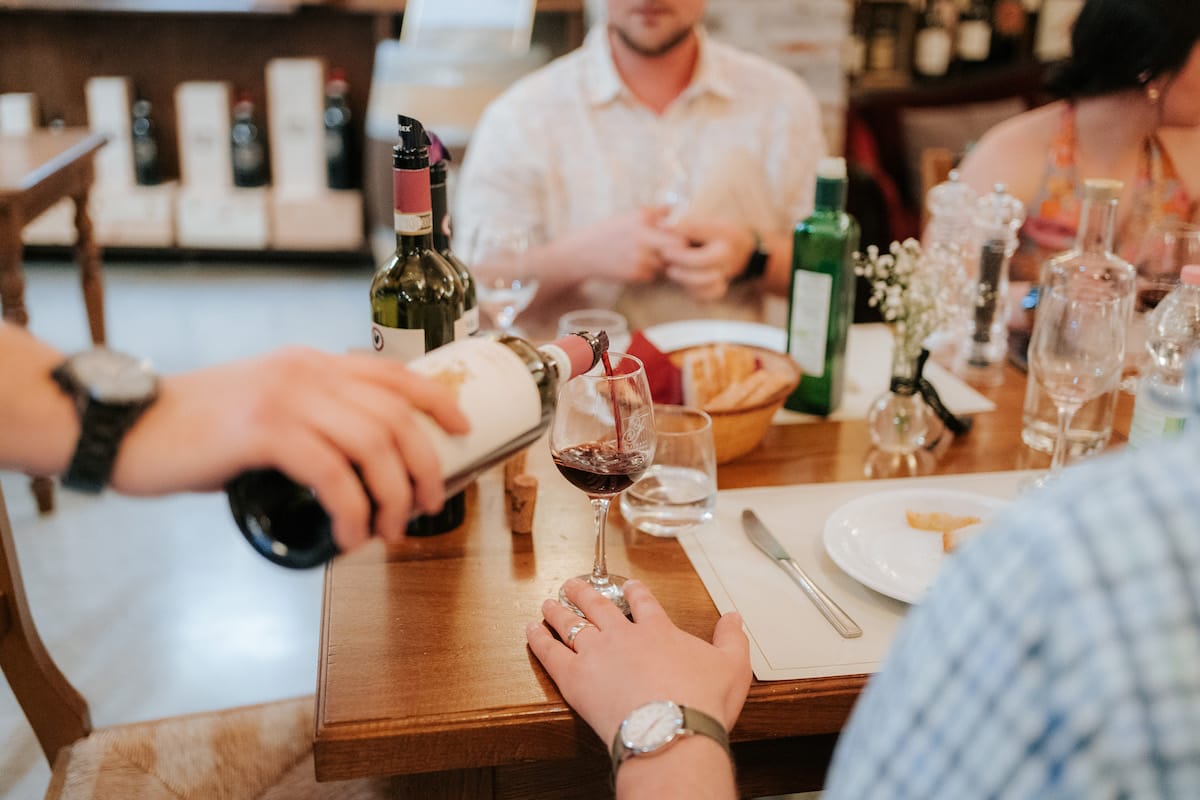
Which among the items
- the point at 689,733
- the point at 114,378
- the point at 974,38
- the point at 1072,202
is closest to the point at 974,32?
the point at 974,38

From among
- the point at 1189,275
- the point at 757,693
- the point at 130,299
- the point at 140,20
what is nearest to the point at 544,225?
the point at 1189,275

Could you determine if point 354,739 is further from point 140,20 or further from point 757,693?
point 140,20

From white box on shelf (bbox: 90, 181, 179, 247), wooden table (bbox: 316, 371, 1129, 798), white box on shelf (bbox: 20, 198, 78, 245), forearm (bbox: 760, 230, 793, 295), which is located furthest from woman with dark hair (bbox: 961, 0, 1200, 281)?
white box on shelf (bbox: 20, 198, 78, 245)

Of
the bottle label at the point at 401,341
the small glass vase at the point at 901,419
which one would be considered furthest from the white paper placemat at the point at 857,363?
the bottle label at the point at 401,341

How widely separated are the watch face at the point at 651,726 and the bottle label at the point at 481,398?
0.24 metres

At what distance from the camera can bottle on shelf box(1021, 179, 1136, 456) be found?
4.55 ft

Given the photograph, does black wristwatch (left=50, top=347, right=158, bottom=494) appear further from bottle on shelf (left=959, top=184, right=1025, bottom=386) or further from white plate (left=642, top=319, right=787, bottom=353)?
bottle on shelf (left=959, top=184, right=1025, bottom=386)

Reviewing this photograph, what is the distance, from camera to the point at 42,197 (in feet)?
8.21

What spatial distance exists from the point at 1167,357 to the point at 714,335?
65cm

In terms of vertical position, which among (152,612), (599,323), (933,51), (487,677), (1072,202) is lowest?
(152,612)

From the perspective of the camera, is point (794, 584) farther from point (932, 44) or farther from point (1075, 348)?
point (932, 44)

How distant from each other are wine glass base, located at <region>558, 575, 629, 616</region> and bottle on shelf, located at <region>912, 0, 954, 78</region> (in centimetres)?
406

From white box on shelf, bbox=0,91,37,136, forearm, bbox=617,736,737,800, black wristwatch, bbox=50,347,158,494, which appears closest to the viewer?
black wristwatch, bbox=50,347,158,494

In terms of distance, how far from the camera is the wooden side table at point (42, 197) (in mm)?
2363
